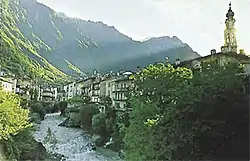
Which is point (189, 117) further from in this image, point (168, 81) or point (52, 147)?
point (52, 147)

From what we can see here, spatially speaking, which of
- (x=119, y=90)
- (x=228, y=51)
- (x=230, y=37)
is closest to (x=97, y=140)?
(x=228, y=51)

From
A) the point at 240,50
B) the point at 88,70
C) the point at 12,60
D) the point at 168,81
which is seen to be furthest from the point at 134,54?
the point at 168,81

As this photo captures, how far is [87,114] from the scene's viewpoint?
20500mm

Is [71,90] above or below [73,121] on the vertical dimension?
above

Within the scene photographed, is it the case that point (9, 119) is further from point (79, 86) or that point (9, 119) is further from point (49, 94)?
point (49, 94)

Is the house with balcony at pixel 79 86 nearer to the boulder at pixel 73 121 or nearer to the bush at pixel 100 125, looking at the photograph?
the boulder at pixel 73 121

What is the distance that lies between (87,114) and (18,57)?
23733 millimetres

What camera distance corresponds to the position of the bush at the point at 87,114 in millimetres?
20078

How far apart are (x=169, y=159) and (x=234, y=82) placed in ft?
5.34

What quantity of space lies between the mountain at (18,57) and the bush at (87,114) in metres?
8.68

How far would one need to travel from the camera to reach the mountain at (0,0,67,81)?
1486 inches

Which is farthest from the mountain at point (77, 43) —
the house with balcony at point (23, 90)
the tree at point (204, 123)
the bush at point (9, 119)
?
the tree at point (204, 123)

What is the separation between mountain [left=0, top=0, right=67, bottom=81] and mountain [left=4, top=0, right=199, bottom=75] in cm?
389

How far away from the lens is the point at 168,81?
8.67m
